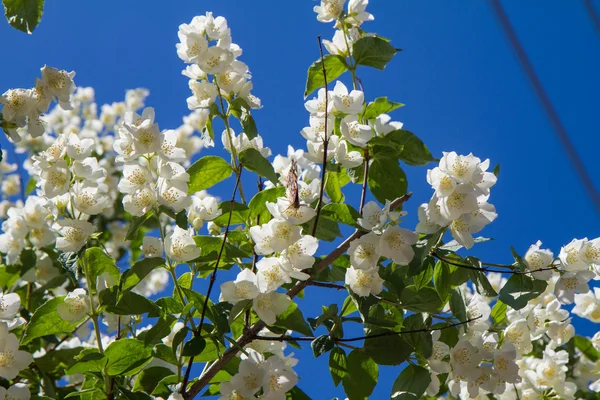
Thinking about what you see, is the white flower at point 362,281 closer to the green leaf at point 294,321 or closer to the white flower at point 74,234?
the green leaf at point 294,321

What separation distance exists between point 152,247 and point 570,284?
0.69 m

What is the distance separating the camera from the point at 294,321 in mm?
1086

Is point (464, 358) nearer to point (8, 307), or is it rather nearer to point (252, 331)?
point (252, 331)

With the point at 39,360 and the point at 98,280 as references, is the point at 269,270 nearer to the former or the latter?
the point at 98,280

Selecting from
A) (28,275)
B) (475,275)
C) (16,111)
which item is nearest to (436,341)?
(475,275)

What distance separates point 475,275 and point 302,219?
0.31 meters

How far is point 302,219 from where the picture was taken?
993 millimetres

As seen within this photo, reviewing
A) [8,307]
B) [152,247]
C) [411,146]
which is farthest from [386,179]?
[8,307]

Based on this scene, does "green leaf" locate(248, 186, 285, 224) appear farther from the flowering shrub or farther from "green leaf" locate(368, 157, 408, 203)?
"green leaf" locate(368, 157, 408, 203)

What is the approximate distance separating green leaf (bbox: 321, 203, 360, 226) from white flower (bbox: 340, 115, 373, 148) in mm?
103

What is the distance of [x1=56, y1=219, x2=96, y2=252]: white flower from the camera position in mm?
1090

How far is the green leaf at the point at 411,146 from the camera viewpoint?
114 centimetres

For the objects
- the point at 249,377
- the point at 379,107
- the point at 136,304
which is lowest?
the point at 249,377

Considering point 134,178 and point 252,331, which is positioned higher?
point 134,178
